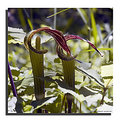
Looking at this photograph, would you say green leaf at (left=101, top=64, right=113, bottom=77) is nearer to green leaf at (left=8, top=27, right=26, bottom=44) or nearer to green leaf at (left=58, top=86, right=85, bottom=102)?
green leaf at (left=58, top=86, right=85, bottom=102)

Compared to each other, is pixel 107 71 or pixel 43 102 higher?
pixel 107 71

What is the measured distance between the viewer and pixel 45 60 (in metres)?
1.21

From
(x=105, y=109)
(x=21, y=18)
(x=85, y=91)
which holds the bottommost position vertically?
(x=105, y=109)

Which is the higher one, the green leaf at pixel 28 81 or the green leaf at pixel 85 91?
the green leaf at pixel 28 81

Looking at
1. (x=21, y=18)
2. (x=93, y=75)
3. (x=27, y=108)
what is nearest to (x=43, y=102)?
(x=27, y=108)

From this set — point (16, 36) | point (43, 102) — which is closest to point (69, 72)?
point (43, 102)

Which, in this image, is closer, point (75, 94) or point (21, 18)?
point (75, 94)

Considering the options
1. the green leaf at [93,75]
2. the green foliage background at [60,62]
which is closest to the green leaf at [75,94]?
the green foliage background at [60,62]

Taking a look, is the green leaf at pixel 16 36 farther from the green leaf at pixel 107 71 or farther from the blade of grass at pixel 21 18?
the green leaf at pixel 107 71

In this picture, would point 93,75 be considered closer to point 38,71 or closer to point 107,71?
point 107,71
